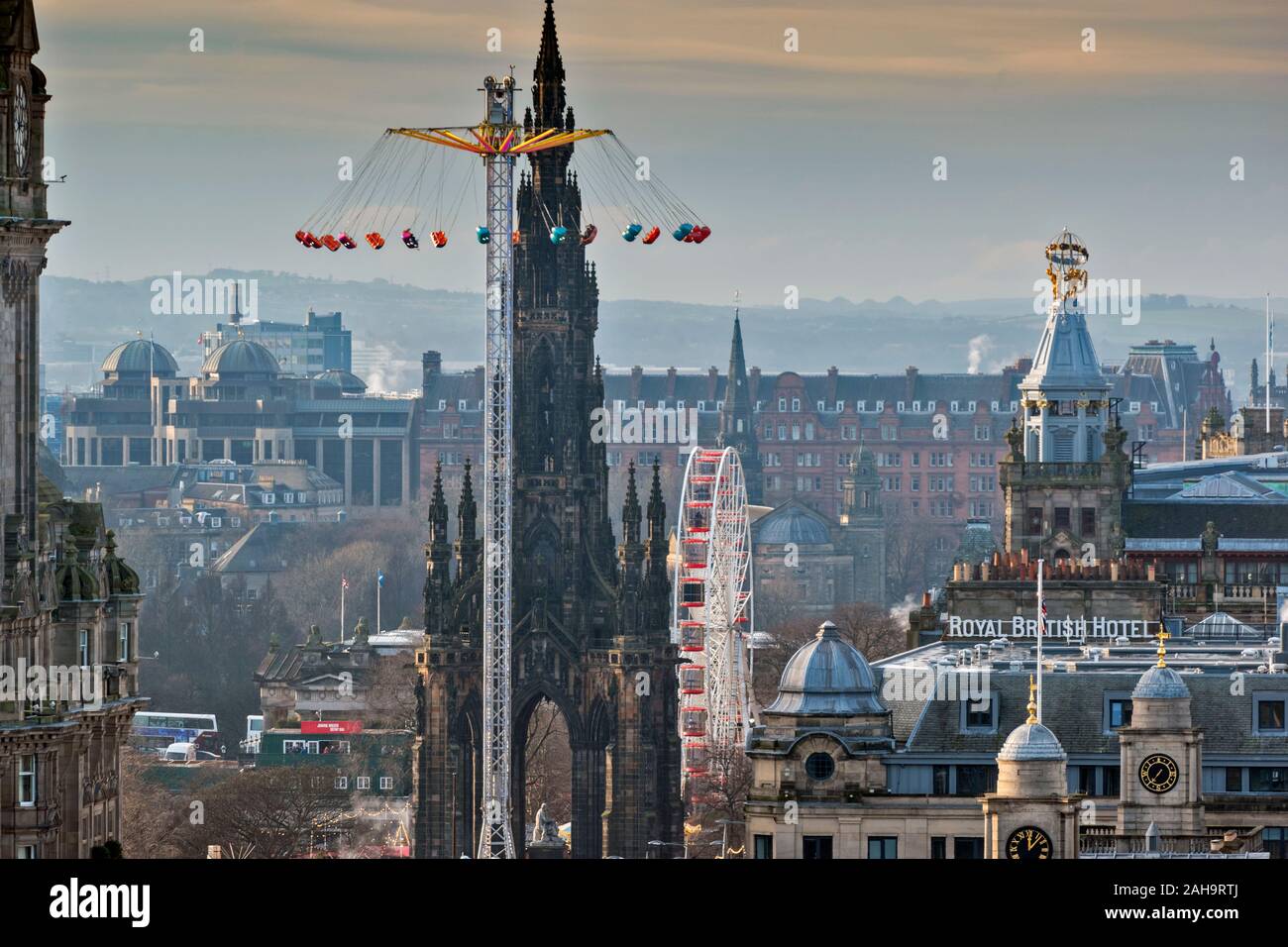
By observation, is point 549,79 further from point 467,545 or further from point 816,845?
point 816,845

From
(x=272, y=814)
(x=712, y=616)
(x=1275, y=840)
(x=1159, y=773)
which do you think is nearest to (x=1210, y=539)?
(x=712, y=616)

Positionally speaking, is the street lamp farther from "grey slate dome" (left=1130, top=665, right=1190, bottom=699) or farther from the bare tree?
"grey slate dome" (left=1130, top=665, right=1190, bottom=699)

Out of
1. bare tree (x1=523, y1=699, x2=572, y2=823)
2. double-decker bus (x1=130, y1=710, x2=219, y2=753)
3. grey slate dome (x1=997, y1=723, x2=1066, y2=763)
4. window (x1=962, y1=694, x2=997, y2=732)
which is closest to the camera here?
grey slate dome (x1=997, y1=723, x2=1066, y2=763)

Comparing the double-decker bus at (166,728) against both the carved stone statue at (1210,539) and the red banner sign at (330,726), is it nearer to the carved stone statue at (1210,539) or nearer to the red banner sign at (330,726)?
the red banner sign at (330,726)

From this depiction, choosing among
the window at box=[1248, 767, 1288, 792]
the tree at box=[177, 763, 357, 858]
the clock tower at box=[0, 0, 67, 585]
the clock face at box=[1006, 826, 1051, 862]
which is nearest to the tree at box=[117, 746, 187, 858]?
the tree at box=[177, 763, 357, 858]

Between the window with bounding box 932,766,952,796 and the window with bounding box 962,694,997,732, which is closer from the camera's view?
the window with bounding box 932,766,952,796
